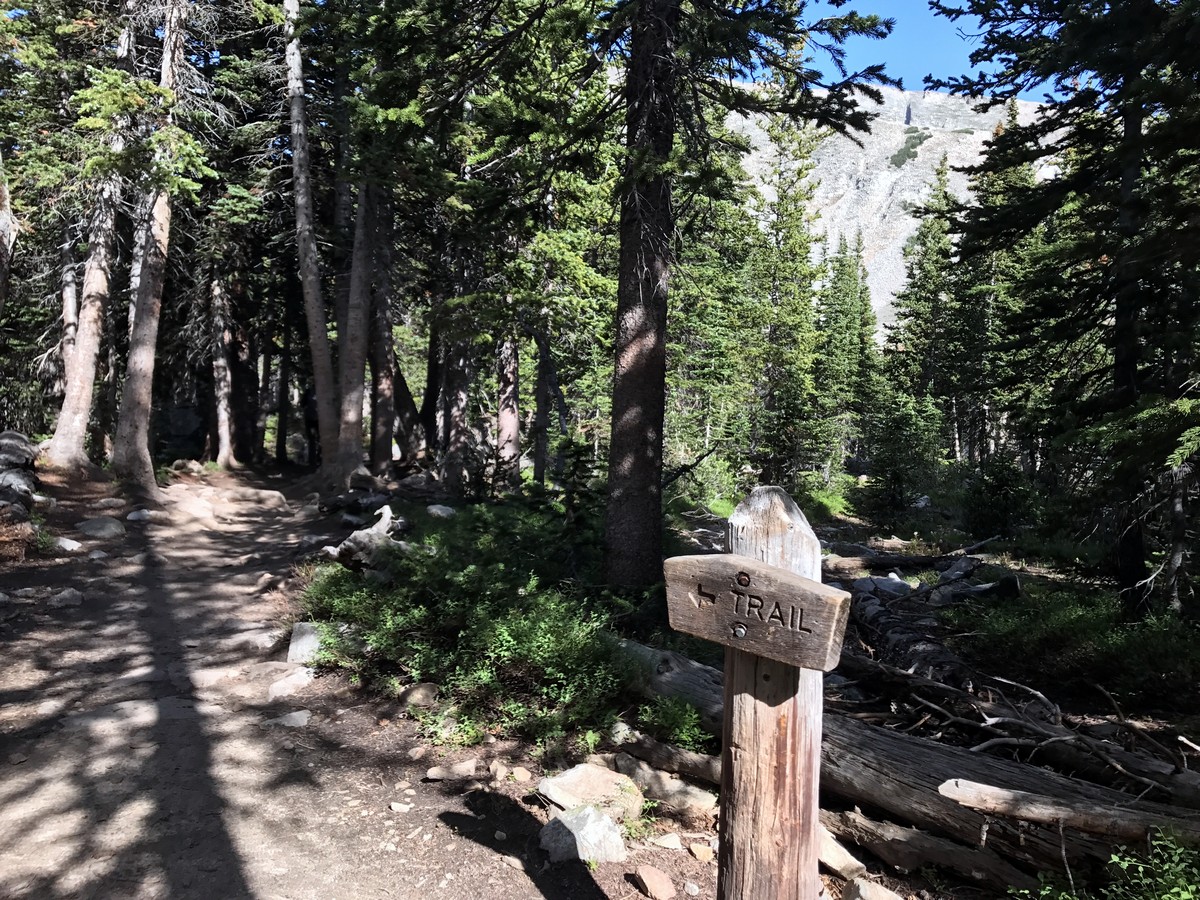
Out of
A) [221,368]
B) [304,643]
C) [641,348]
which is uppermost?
[221,368]

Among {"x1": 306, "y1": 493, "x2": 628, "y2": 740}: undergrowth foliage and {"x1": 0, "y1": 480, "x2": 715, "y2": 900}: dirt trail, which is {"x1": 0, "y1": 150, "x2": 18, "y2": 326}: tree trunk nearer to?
{"x1": 0, "y1": 480, "x2": 715, "y2": 900}: dirt trail

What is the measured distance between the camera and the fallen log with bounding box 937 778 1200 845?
129 inches

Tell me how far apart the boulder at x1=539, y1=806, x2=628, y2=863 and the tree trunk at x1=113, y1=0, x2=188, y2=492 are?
13198mm

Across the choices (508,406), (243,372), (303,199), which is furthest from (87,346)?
(243,372)

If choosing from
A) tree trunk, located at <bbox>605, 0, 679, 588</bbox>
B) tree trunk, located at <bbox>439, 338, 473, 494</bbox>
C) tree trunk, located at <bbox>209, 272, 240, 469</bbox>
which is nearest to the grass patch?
tree trunk, located at <bbox>605, 0, 679, 588</bbox>

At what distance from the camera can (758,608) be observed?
247 centimetres

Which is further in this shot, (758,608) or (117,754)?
(117,754)

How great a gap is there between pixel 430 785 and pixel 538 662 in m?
1.16

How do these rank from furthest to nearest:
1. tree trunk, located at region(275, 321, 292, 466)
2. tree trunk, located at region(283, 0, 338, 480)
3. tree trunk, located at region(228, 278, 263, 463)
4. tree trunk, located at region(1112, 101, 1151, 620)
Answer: tree trunk, located at region(275, 321, 292, 466) < tree trunk, located at region(228, 278, 263, 463) < tree trunk, located at region(283, 0, 338, 480) < tree trunk, located at region(1112, 101, 1151, 620)

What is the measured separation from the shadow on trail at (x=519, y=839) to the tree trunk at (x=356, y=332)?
42.1 ft

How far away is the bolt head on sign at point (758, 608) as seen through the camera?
2.33m

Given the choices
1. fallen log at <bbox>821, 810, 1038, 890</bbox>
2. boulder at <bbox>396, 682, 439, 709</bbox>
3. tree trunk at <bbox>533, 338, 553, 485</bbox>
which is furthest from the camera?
tree trunk at <bbox>533, 338, 553, 485</bbox>

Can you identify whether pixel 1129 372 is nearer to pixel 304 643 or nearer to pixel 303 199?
pixel 304 643

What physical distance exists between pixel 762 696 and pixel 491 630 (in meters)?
3.70
